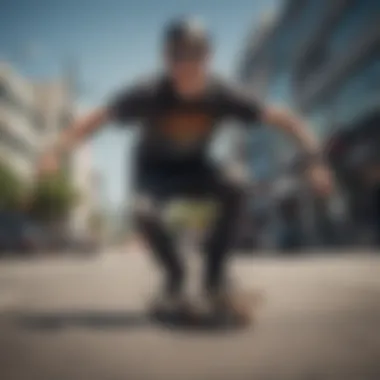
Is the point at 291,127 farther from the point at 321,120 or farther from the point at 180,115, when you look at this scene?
the point at 180,115

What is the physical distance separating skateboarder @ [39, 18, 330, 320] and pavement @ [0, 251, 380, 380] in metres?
0.26

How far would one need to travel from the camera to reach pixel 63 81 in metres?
1.90

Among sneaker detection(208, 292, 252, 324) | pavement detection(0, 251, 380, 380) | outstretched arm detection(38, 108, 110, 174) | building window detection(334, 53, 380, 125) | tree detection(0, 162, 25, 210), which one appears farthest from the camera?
building window detection(334, 53, 380, 125)

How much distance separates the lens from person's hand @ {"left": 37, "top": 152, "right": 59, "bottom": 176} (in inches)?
69.7

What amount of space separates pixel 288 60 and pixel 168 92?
→ 4.00 ft

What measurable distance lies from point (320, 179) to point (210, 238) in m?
0.49

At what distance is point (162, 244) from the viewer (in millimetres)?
2107

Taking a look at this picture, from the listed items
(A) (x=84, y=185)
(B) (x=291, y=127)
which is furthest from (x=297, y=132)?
(A) (x=84, y=185)

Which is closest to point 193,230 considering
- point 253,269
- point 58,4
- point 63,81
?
point 63,81

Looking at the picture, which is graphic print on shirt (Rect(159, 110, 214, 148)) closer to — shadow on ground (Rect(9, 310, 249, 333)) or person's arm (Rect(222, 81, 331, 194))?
person's arm (Rect(222, 81, 331, 194))

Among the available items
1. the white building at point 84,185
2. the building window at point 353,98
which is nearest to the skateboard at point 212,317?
the white building at point 84,185

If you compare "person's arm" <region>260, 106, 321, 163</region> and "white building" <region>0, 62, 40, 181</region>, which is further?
"person's arm" <region>260, 106, 321, 163</region>

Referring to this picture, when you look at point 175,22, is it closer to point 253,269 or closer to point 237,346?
point 237,346

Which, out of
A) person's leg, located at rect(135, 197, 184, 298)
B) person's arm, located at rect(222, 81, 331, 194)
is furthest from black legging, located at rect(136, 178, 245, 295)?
person's arm, located at rect(222, 81, 331, 194)
